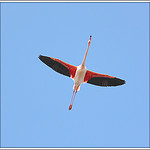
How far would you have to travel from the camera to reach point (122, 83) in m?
27.2

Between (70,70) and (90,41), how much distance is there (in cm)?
284

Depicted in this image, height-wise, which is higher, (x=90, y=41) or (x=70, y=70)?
(x=90, y=41)

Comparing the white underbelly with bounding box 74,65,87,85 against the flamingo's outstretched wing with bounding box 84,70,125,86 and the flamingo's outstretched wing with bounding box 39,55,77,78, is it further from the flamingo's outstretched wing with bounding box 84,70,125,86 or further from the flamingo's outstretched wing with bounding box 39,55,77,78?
the flamingo's outstretched wing with bounding box 39,55,77,78

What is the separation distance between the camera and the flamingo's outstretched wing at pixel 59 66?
2702 centimetres

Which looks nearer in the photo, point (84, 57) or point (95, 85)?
point (84, 57)

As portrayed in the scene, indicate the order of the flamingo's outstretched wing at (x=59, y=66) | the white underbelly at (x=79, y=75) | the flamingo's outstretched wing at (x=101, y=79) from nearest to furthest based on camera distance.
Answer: the white underbelly at (x=79, y=75) < the flamingo's outstretched wing at (x=59, y=66) < the flamingo's outstretched wing at (x=101, y=79)

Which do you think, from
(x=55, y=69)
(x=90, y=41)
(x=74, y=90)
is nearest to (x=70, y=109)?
(x=74, y=90)

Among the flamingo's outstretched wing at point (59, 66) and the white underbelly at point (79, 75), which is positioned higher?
the flamingo's outstretched wing at point (59, 66)

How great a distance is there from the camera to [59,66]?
27453 millimetres

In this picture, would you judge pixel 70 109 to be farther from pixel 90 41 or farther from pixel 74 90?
pixel 90 41

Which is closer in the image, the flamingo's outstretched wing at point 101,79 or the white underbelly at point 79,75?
the white underbelly at point 79,75

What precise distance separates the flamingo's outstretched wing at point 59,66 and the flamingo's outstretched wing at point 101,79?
1144 mm

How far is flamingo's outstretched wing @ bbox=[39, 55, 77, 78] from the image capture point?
27.0 m

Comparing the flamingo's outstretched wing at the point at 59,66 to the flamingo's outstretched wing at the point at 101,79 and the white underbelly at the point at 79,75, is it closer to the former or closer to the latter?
the white underbelly at the point at 79,75
